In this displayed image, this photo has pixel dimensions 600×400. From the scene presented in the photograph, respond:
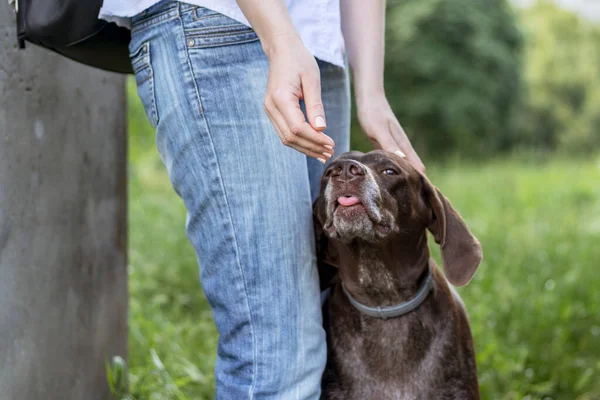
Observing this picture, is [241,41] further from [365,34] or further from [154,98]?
[365,34]

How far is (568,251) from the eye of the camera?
5.80 meters

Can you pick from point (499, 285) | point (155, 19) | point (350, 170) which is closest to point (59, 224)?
point (155, 19)

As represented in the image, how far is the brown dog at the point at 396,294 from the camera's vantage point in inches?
93.8

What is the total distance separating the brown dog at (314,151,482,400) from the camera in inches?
93.8

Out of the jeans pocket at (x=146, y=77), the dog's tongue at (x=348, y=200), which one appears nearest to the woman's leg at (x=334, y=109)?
the dog's tongue at (x=348, y=200)

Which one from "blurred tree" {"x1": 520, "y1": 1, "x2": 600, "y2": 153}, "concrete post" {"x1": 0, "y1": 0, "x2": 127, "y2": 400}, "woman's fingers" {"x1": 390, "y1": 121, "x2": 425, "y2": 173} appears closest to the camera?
"concrete post" {"x1": 0, "y1": 0, "x2": 127, "y2": 400}

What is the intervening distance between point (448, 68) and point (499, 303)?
21.0m

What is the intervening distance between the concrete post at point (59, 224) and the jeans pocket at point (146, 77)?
1.61 feet

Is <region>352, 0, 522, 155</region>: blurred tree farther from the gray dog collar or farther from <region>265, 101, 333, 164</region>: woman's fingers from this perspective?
<region>265, 101, 333, 164</region>: woman's fingers

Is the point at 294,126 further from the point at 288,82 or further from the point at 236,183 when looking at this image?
the point at 236,183

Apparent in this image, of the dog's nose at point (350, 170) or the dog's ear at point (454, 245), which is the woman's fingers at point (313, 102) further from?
the dog's ear at point (454, 245)

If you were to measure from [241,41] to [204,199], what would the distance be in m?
0.41

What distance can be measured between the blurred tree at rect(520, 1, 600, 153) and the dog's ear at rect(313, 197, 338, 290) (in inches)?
1241

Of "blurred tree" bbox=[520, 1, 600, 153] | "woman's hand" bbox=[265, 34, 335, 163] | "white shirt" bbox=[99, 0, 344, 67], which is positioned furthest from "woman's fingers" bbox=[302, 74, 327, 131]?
"blurred tree" bbox=[520, 1, 600, 153]
